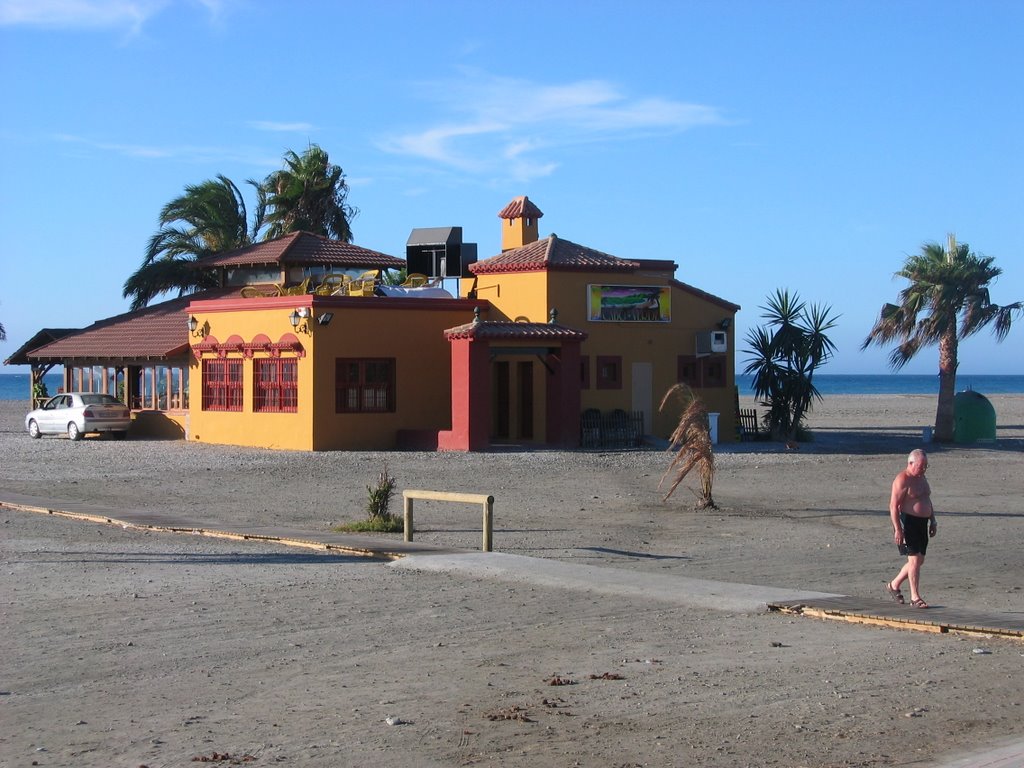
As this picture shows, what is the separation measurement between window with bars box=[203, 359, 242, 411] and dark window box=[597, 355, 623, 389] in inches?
381

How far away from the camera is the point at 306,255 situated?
41.5 metres

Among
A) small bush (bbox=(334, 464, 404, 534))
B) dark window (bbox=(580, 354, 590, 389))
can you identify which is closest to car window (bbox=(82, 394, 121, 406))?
dark window (bbox=(580, 354, 590, 389))

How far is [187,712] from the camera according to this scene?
8.22 metres

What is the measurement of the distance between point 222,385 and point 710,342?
13.5m

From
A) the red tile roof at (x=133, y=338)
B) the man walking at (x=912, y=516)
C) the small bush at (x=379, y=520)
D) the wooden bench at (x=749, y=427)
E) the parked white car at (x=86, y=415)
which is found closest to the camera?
the man walking at (x=912, y=516)

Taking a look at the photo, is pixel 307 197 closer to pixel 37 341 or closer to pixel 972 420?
pixel 37 341

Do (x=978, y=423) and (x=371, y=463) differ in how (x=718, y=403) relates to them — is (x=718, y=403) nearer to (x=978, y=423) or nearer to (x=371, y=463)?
(x=978, y=423)

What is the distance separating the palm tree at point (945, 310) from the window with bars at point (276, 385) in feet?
58.8

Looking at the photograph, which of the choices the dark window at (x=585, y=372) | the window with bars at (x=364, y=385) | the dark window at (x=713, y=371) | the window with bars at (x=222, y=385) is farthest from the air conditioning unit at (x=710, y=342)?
the window with bars at (x=222, y=385)

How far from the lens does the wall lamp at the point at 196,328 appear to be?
3650cm

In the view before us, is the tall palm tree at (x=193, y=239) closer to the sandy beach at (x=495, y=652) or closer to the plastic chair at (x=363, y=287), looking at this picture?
the plastic chair at (x=363, y=287)

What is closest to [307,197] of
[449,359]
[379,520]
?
[449,359]

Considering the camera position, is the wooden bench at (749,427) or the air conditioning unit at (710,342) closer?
the air conditioning unit at (710,342)

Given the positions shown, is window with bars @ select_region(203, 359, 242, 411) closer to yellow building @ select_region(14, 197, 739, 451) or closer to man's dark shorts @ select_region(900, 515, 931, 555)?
yellow building @ select_region(14, 197, 739, 451)
